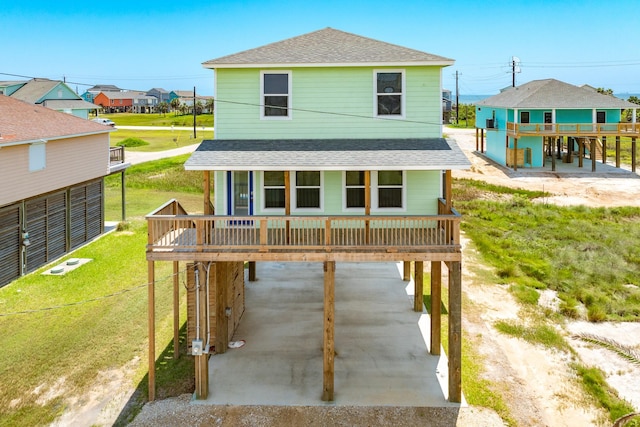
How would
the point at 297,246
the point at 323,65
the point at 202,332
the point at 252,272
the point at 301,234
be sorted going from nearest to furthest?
1. the point at 297,246
2. the point at 202,332
3. the point at 301,234
4. the point at 323,65
5. the point at 252,272

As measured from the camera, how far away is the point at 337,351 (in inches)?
535

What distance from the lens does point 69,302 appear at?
1647 cm

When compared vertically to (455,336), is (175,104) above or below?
above

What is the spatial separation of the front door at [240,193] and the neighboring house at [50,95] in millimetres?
29100

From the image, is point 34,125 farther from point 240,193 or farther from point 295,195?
point 295,195

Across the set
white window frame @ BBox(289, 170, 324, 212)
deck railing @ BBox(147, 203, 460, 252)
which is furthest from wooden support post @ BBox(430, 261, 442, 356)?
white window frame @ BBox(289, 170, 324, 212)

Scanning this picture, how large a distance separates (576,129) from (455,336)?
121 feet

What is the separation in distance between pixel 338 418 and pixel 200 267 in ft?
16.8

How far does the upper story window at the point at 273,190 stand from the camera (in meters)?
13.7

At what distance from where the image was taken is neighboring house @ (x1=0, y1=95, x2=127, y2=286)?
1830 cm

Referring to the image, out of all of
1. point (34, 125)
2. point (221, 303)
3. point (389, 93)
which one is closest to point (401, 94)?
point (389, 93)

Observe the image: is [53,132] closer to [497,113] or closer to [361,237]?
[361,237]

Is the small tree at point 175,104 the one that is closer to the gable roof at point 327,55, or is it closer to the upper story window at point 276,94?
the gable roof at point 327,55

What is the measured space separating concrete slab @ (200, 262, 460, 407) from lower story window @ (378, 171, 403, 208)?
4.00 metres
